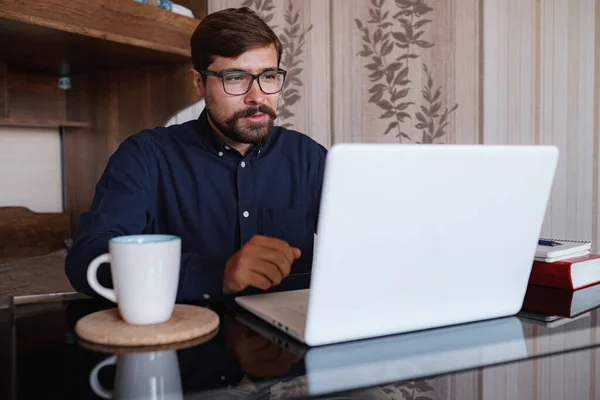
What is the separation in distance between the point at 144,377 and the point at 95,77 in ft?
6.70

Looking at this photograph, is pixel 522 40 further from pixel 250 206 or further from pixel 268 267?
pixel 268 267

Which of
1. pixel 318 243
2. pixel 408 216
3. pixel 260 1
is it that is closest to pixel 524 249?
pixel 408 216

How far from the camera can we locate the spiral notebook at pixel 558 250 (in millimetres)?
1013

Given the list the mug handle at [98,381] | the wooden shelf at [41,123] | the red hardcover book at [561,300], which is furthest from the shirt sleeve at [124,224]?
the wooden shelf at [41,123]

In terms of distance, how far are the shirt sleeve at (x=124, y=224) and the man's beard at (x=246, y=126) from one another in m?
0.21

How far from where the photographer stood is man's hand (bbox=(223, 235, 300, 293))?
0.87 meters

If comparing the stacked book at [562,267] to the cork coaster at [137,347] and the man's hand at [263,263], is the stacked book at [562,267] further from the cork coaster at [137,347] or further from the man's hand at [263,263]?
the cork coaster at [137,347]

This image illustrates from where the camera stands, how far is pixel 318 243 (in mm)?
639

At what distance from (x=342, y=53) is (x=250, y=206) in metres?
1.16

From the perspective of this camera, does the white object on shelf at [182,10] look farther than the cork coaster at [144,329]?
Yes

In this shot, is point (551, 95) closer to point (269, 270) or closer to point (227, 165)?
point (227, 165)

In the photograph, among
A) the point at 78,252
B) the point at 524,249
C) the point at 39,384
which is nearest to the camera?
the point at 39,384

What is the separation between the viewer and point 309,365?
629 millimetres

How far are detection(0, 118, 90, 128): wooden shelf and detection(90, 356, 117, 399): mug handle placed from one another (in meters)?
1.67
